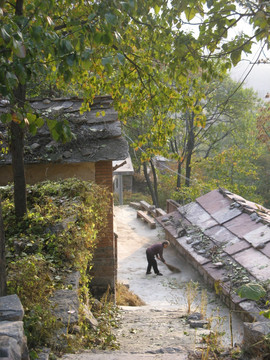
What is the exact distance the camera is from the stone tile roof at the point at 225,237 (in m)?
8.58

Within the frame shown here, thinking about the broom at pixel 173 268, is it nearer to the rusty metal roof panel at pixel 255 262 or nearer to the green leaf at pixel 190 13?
the rusty metal roof panel at pixel 255 262

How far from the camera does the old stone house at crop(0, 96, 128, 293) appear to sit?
754 centimetres

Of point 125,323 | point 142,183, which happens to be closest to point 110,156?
point 125,323

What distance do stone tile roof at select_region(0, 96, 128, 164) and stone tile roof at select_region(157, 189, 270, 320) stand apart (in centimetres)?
362

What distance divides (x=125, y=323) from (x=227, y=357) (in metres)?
3.19

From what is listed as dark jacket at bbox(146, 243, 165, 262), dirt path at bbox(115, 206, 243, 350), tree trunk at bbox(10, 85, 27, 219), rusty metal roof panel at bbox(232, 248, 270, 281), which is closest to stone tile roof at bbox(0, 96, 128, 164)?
tree trunk at bbox(10, 85, 27, 219)

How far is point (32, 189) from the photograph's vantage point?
659 centimetres

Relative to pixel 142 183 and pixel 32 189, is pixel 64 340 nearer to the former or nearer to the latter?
pixel 32 189

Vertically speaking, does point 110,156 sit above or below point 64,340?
above

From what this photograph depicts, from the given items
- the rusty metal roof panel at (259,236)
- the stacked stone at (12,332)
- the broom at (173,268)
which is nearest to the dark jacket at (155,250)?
the broom at (173,268)

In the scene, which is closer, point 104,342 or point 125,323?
point 104,342

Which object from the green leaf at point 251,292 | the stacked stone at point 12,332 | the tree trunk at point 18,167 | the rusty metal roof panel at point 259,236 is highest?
the tree trunk at point 18,167

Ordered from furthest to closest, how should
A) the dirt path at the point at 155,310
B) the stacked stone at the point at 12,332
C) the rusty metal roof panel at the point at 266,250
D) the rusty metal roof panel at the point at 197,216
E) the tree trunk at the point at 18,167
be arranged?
1. the rusty metal roof panel at the point at 197,216
2. the rusty metal roof panel at the point at 266,250
3. the tree trunk at the point at 18,167
4. the dirt path at the point at 155,310
5. the stacked stone at the point at 12,332

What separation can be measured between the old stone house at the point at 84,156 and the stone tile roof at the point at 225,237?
2.62 meters
